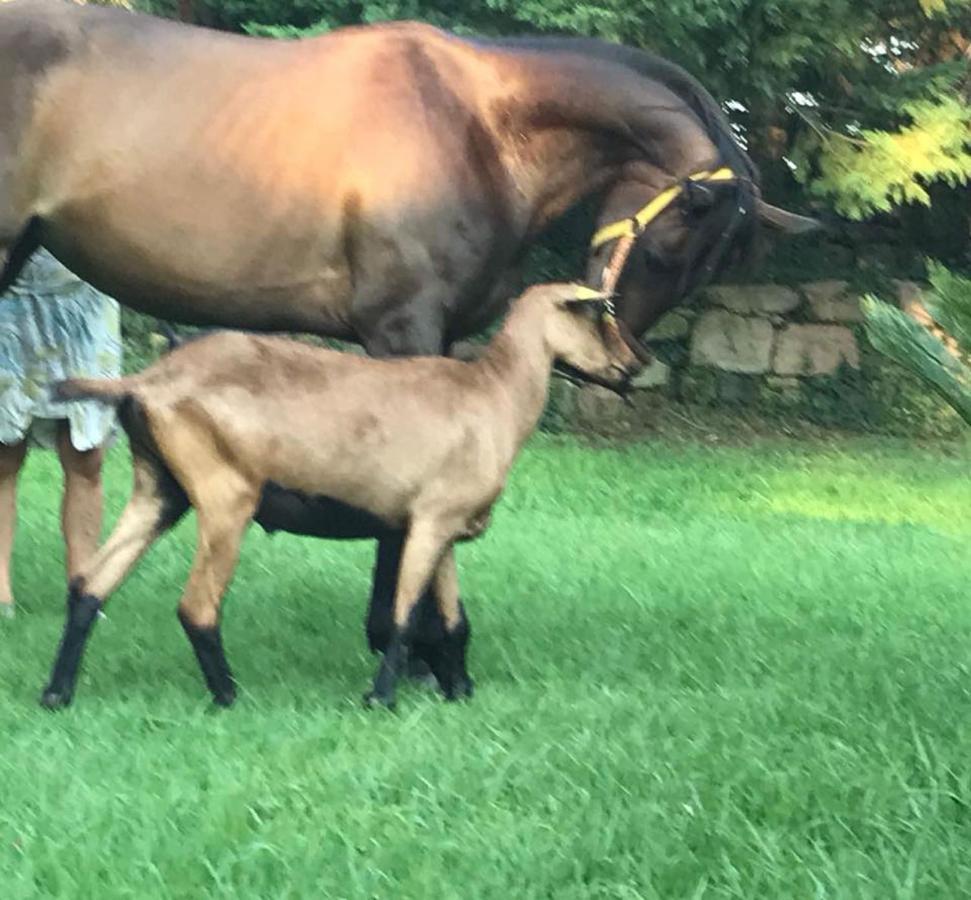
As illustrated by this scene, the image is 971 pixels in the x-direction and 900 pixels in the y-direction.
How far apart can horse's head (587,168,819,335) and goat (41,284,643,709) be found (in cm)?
25

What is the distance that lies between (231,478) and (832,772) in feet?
5.06

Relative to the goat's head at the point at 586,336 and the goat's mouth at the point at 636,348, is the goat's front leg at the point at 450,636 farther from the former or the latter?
the goat's mouth at the point at 636,348

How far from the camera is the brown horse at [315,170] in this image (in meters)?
3.57

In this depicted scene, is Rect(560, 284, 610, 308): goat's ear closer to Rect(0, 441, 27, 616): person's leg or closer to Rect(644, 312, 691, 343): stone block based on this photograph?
Rect(0, 441, 27, 616): person's leg

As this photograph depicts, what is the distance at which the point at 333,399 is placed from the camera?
3.34 metres

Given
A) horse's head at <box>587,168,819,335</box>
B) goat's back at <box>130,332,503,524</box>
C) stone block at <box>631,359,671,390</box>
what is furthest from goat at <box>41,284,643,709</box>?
stone block at <box>631,359,671,390</box>

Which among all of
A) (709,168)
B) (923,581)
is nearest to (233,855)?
(709,168)

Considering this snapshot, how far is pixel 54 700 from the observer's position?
136 inches

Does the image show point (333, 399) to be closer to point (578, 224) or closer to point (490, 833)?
point (490, 833)

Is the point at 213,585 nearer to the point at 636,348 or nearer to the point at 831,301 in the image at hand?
the point at 636,348

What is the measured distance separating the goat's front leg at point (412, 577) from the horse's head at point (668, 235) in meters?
0.90

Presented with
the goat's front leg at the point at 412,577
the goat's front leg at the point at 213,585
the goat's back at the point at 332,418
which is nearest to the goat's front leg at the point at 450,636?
the goat's front leg at the point at 412,577

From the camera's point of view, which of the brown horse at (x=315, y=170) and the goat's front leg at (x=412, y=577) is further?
the brown horse at (x=315, y=170)

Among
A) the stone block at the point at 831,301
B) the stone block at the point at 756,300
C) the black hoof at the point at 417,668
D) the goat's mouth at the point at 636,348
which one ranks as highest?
the goat's mouth at the point at 636,348
